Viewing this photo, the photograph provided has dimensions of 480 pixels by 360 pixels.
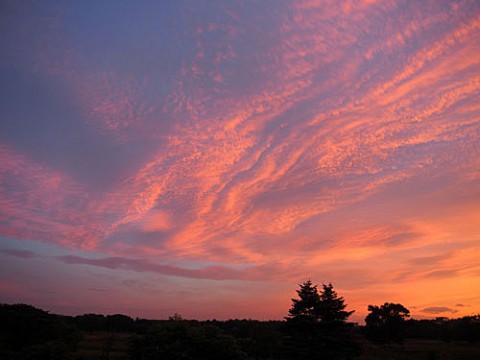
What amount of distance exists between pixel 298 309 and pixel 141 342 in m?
23.0

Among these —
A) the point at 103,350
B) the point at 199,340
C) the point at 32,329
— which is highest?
the point at 32,329

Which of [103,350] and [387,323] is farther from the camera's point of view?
[387,323]

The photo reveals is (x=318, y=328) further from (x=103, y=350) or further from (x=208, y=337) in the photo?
(x=103, y=350)

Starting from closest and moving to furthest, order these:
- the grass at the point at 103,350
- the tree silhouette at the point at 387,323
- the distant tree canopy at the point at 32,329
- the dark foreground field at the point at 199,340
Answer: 1. the dark foreground field at the point at 199,340
2. the distant tree canopy at the point at 32,329
3. the grass at the point at 103,350
4. the tree silhouette at the point at 387,323

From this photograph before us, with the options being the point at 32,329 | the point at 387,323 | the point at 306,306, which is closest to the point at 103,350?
the point at 32,329

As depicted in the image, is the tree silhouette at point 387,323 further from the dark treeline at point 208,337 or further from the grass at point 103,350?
the grass at point 103,350

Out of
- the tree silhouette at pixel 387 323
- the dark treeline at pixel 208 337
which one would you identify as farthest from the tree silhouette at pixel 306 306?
the tree silhouette at pixel 387 323

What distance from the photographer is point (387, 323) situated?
8200 cm

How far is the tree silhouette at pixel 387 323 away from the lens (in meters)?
81.1

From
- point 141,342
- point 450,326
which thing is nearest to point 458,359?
point 450,326

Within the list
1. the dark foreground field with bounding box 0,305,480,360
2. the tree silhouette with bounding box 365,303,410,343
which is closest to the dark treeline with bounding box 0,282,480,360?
the dark foreground field with bounding box 0,305,480,360

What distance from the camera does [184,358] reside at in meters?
23.2

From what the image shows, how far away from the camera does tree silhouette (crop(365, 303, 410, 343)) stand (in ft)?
266

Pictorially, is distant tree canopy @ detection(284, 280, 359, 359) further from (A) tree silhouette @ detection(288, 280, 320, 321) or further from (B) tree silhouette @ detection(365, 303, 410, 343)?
(B) tree silhouette @ detection(365, 303, 410, 343)
